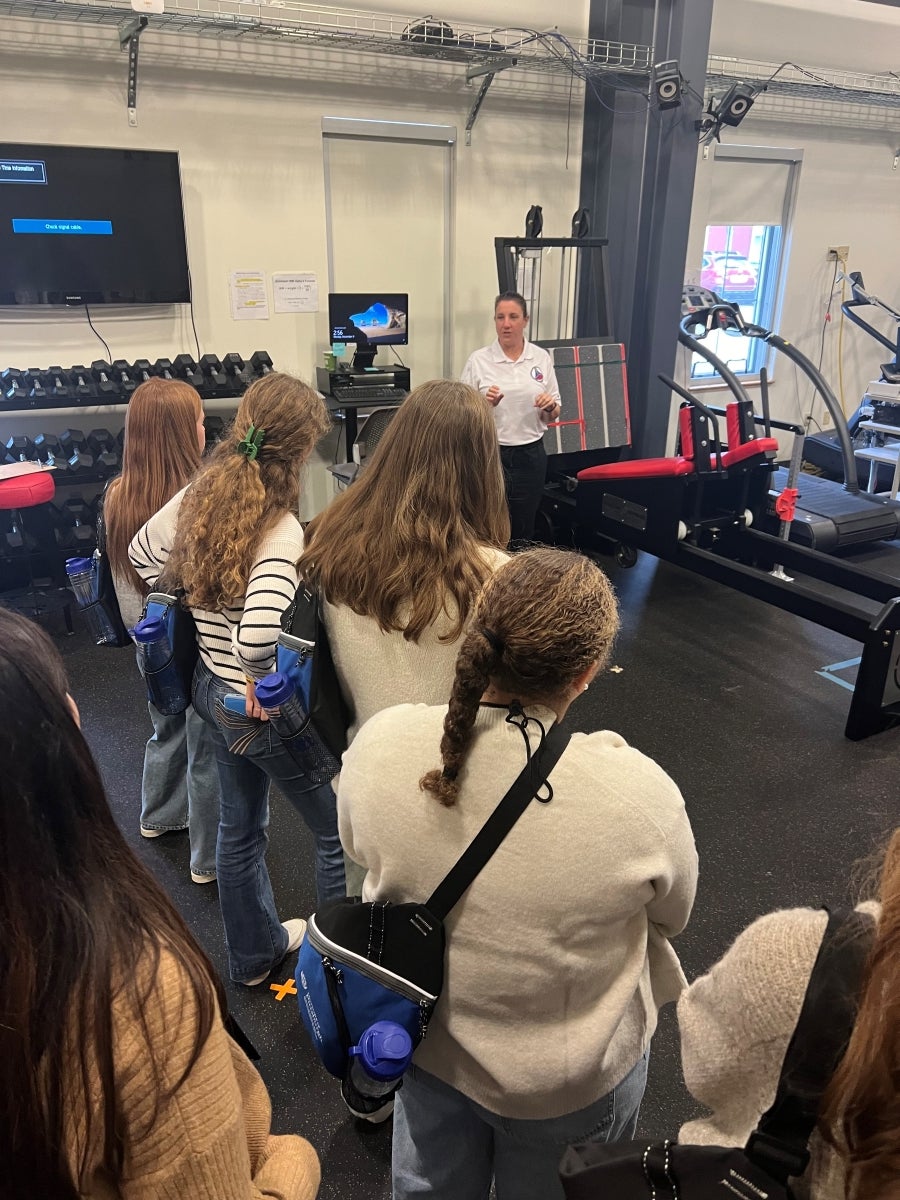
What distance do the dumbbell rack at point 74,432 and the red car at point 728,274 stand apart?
4.27m

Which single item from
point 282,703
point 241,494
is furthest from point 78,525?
point 282,703

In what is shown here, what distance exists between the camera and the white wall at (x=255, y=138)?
4.34 meters

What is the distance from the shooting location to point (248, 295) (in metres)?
5.12

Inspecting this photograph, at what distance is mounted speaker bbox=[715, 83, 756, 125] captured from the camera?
4.81 meters

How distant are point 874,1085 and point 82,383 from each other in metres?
4.82

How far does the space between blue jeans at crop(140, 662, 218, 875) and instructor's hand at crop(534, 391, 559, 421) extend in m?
2.87

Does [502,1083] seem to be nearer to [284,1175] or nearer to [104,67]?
[284,1175]

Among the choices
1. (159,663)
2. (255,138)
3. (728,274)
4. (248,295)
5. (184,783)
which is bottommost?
(184,783)

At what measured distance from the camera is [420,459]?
5.14ft

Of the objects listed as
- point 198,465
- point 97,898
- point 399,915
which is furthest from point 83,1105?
point 198,465

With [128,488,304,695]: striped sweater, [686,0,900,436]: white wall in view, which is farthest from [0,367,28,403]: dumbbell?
[686,0,900,436]: white wall

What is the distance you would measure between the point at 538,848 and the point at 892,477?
694 centimetres

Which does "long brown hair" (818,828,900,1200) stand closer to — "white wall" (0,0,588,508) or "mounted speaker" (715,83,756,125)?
"white wall" (0,0,588,508)

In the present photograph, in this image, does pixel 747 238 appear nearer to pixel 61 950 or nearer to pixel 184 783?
pixel 184 783
